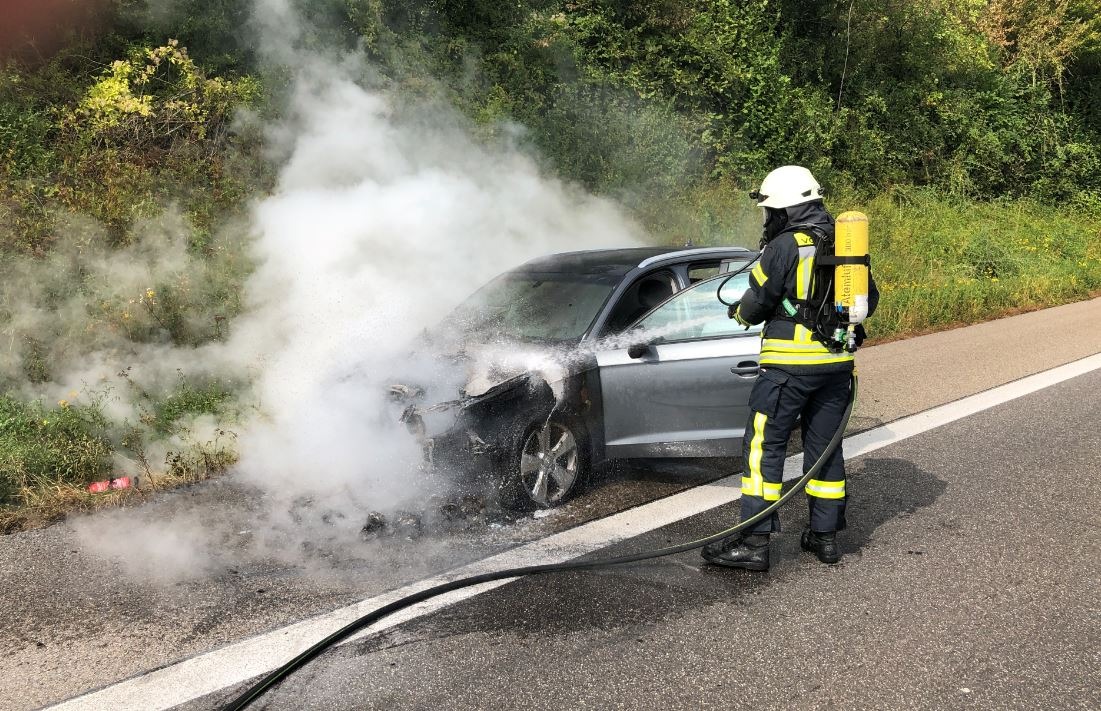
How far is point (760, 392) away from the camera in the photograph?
174 inches

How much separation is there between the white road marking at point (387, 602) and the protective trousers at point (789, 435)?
722mm

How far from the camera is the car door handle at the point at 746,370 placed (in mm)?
5527

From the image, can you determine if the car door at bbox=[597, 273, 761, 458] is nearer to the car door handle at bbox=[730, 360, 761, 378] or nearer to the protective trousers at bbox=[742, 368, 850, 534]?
the car door handle at bbox=[730, 360, 761, 378]

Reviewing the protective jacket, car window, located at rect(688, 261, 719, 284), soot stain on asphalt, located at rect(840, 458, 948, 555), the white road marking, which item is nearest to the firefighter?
the protective jacket

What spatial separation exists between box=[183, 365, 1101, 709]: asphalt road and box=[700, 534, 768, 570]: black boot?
0.18 ft

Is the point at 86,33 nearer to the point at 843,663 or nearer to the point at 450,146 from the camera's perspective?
the point at 450,146

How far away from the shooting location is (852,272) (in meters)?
4.15

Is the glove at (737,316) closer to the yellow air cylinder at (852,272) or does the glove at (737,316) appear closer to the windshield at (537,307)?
the yellow air cylinder at (852,272)

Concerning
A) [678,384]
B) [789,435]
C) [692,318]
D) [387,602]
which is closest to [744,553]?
[789,435]

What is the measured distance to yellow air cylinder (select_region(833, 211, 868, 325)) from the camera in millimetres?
4125

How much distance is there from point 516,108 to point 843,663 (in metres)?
10.1

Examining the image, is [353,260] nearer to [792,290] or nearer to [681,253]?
[681,253]

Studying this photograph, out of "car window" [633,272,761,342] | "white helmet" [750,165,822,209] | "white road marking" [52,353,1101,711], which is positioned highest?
"white helmet" [750,165,822,209]

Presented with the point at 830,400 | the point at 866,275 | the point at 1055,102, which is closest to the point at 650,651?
the point at 830,400
